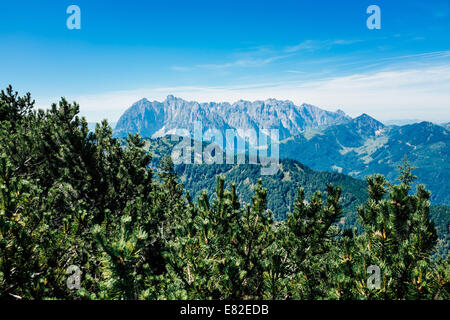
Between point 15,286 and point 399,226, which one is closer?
point 15,286

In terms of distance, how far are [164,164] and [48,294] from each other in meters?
29.7

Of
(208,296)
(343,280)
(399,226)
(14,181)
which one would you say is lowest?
(208,296)

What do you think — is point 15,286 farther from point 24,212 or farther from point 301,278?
point 301,278

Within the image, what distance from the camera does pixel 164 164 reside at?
3512 centimetres

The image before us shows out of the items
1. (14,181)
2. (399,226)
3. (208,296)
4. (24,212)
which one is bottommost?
(208,296)

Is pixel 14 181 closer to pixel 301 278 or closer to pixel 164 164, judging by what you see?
pixel 301 278

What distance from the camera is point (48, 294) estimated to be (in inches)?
231
